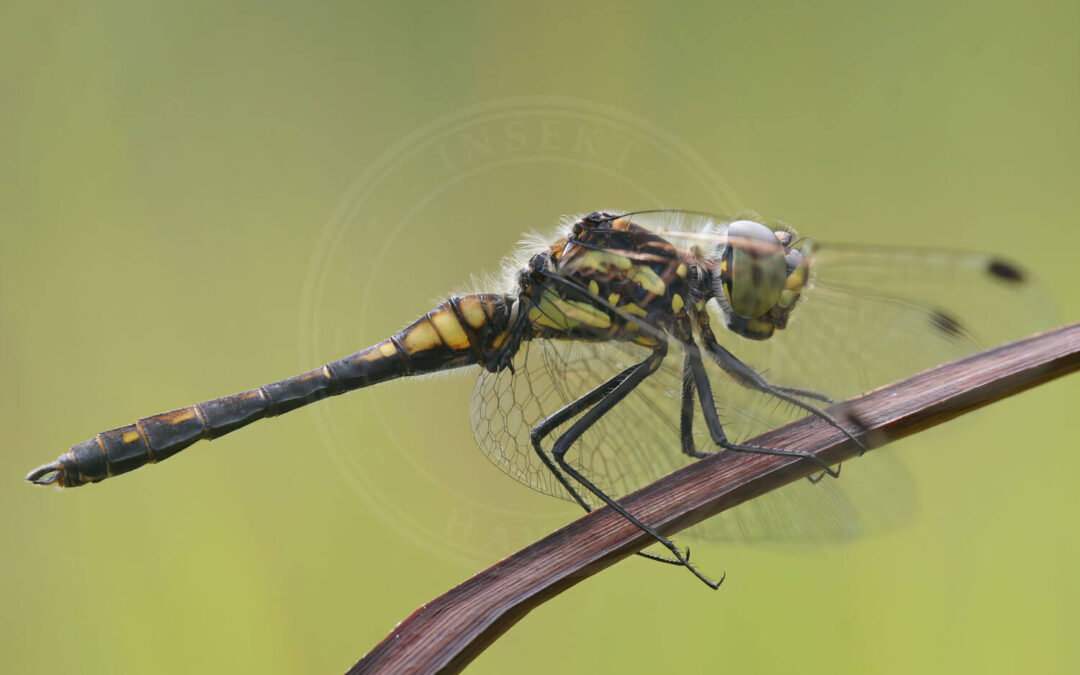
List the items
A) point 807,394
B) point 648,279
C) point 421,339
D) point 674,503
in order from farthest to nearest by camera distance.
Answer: point 421,339, point 648,279, point 807,394, point 674,503

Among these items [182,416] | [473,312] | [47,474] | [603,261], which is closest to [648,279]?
[603,261]

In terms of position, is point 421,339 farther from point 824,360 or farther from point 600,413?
point 824,360

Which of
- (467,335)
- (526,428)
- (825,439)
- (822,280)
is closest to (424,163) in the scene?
(467,335)

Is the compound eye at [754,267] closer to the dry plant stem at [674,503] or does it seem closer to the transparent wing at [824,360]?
the transparent wing at [824,360]

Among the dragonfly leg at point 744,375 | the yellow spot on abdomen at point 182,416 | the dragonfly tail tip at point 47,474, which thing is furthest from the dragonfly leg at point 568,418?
the dragonfly tail tip at point 47,474

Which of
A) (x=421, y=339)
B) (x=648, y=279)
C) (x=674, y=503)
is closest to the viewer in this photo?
(x=674, y=503)

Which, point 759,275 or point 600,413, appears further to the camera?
point 600,413

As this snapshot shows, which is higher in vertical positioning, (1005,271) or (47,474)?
(47,474)
